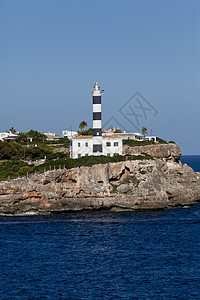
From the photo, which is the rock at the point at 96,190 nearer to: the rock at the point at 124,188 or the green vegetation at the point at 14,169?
the rock at the point at 124,188

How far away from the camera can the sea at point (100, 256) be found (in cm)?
3559

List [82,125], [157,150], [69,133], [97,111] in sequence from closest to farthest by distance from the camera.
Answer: [97,111], [157,150], [82,125], [69,133]

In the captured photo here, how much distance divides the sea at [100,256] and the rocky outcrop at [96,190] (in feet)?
10.1

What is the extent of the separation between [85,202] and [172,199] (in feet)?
48.7

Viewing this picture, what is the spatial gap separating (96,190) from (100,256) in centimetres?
2483

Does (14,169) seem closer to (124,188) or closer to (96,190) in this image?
(96,190)

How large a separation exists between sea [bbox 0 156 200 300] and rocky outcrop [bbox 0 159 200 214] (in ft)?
10.1

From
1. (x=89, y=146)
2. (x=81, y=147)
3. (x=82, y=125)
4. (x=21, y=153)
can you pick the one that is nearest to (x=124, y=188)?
(x=89, y=146)

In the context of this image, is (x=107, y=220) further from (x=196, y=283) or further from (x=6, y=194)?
(x=196, y=283)

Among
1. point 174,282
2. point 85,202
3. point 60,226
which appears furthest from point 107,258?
point 85,202

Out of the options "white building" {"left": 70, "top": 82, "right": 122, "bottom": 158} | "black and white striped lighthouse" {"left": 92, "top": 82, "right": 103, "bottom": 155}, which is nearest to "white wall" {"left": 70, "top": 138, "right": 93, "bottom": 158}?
"white building" {"left": 70, "top": 82, "right": 122, "bottom": 158}

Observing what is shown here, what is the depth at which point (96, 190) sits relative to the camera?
68.9 metres

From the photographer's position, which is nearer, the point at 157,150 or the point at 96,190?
the point at 96,190

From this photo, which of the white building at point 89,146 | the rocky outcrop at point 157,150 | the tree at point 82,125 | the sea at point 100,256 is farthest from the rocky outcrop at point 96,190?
the tree at point 82,125
